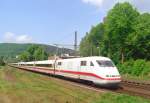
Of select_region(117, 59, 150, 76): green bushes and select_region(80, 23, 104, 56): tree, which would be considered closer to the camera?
select_region(117, 59, 150, 76): green bushes

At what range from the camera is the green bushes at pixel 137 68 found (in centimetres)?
5931

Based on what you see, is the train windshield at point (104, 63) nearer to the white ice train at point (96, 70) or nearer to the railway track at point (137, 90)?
the white ice train at point (96, 70)

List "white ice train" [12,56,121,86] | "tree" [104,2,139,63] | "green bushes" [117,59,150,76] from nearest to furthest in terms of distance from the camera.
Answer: "white ice train" [12,56,121,86], "green bushes" [117,59,150,76], "tree" [104,2,139,63]

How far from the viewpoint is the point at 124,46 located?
3130 inches

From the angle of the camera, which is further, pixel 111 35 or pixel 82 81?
pixel 111 35

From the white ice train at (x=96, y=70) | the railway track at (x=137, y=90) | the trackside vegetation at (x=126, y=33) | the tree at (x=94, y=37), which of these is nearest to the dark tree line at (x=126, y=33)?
the trackside vegetation at (x=126, y=33)

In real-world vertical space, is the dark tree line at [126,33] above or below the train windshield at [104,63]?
above

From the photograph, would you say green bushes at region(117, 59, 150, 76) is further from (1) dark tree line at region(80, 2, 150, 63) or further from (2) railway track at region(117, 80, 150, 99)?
(2) railway track at region(117, 80, 150, 99)

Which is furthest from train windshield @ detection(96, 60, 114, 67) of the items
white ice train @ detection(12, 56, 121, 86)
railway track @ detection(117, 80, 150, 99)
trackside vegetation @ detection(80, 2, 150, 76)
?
trackside vegetation @ detection(80, 2, 150, 76)

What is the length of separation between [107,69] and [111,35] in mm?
46611

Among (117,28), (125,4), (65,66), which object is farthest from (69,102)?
(125,4)

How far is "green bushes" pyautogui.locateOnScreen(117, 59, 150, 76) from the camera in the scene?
5931 centimetres

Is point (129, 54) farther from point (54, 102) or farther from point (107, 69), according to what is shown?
point (54, 102)

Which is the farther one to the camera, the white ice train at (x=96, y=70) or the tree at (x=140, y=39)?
the tree at (x=140, y=39)
